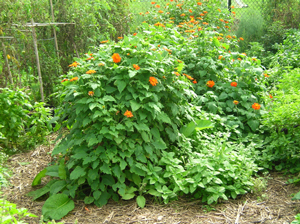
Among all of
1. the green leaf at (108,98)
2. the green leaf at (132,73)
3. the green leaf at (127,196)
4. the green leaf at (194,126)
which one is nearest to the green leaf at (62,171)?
the green leaf at (127,196)

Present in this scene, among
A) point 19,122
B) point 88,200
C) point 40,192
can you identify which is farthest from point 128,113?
point 19,122

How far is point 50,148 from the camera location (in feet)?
13.5

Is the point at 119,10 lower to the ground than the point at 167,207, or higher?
higher

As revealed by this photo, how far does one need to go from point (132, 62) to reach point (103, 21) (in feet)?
12.9

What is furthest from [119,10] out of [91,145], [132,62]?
[91,145]

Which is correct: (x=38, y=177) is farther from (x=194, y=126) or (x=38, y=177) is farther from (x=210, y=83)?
(x=210, y=83)

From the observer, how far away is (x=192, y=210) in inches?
112

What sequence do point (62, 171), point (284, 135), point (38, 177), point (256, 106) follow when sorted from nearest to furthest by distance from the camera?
point (62, 171) → point (38, 177) → point (284, 135) → point (256, 106)

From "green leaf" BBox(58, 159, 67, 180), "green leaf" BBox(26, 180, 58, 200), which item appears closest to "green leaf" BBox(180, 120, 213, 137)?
"green leaf" BBox(58, 159, 67, 180)

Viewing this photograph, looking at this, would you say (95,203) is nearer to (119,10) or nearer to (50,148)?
(50,148)

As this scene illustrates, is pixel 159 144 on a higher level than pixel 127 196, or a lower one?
higher

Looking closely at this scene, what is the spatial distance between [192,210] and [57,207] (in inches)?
48.3

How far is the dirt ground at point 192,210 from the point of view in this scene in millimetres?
2705

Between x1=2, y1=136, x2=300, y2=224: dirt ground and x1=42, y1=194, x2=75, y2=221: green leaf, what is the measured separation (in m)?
0.07
